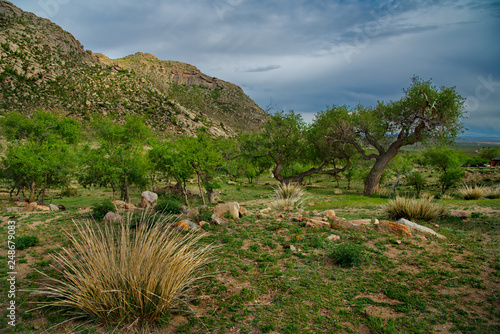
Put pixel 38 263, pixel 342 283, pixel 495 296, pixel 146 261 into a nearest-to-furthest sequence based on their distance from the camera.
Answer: pixel 146 261, pixel 495 296, pixel 342 283, pixel 38 263

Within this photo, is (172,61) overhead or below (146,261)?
overhead

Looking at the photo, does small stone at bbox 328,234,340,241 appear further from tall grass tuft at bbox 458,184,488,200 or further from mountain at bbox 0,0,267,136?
mountain at bbox 0,0,267,136

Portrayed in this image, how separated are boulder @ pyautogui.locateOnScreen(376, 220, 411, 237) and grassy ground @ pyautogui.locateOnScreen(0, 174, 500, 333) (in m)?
0.27

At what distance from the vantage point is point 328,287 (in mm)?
4262

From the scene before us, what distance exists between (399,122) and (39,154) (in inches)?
1049

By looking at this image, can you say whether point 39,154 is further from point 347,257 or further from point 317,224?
point 347,257

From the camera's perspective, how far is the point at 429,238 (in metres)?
6.35

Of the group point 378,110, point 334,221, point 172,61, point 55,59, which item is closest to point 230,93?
point 172,61

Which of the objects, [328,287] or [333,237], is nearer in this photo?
[328,287]

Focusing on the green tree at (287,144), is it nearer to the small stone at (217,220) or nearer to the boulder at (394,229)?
the small stone at (217,220)

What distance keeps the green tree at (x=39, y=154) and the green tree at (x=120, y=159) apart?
6.32ft

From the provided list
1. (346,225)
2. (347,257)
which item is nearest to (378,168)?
(346,225)

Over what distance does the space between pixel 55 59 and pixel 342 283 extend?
7774cm

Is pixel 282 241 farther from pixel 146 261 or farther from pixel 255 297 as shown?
pixel 146 261
